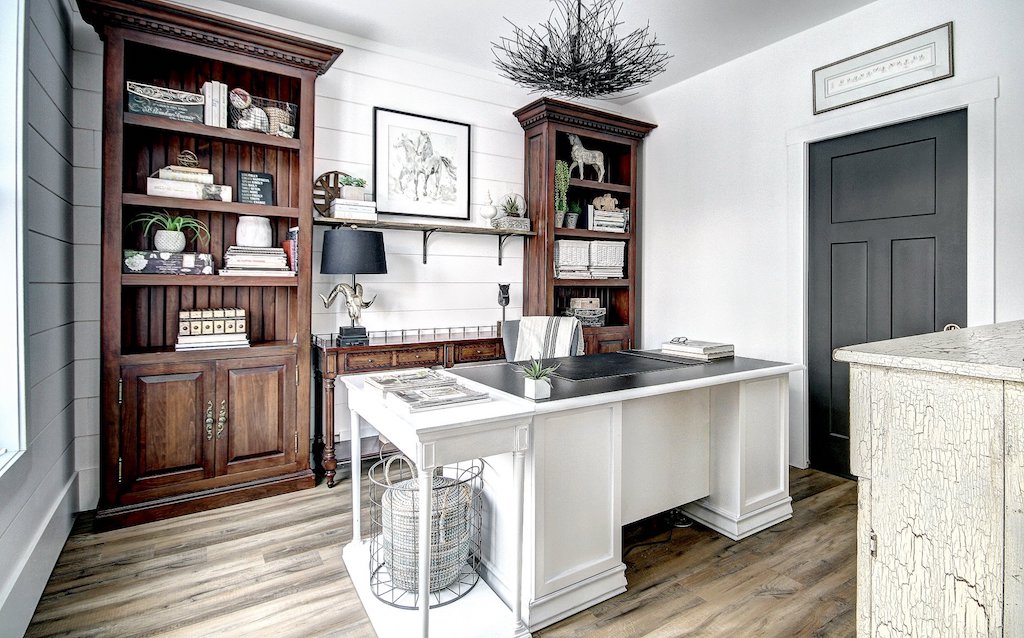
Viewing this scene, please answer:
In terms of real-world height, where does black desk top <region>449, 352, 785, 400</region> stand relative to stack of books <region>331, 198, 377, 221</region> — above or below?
below

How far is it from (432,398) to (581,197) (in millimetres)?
3252

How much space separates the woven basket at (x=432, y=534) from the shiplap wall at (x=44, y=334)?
1183mm

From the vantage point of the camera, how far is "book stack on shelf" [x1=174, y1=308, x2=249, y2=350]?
112 inches

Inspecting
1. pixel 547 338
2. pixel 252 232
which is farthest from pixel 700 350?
pixel 252 232

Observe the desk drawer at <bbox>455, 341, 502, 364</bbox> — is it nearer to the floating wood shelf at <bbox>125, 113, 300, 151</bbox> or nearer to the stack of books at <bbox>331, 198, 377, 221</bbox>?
the stack of books at <bbox>331, 198, 377, 221</bbox>

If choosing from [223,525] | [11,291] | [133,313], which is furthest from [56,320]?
[223,525]

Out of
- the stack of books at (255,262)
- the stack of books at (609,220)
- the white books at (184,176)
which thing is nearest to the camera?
the white books at (184,176)

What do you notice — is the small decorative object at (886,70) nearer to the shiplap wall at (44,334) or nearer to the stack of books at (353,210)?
the stack of books at (353,210)

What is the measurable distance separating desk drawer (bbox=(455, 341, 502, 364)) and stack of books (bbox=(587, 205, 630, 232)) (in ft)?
4.59

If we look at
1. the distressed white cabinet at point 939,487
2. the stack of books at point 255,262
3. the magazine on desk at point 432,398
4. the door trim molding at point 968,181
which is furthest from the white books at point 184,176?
the door trim molding at point 968,181

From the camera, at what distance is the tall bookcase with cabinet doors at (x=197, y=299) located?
2635 mm

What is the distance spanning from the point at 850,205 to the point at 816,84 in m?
0.82

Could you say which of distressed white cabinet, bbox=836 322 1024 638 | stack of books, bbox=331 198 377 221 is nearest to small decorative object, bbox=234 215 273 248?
stack of books, bbox=331 198 377 221

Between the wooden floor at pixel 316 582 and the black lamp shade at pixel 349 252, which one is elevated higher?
the black lamp shade at pixel 349 252
